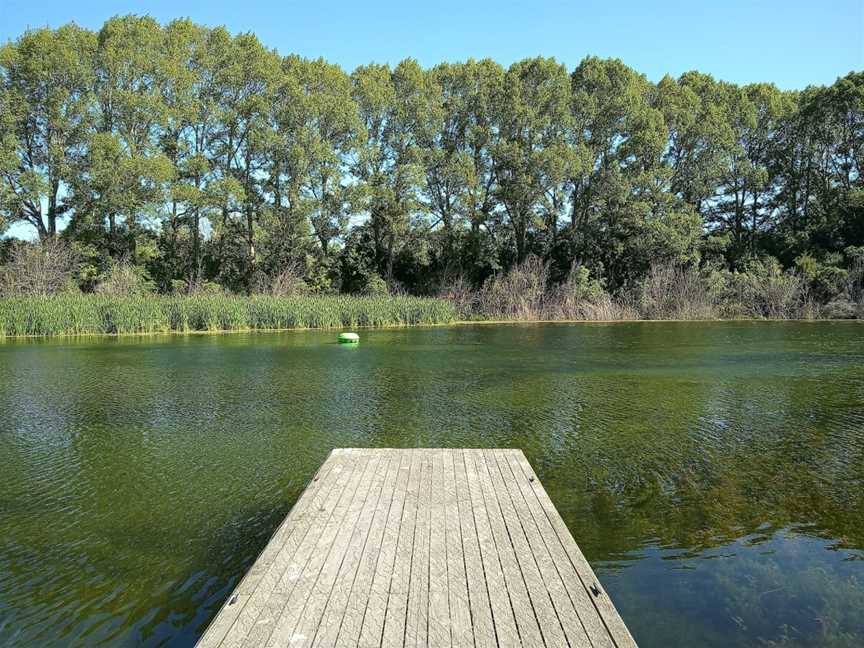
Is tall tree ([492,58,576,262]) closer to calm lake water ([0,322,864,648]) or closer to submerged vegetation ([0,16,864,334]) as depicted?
submerged vegetation ([0,16,864,334])

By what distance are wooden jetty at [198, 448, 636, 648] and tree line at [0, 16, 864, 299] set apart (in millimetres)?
32225

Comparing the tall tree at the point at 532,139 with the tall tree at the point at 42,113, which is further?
the tall tree at the point at 532,139

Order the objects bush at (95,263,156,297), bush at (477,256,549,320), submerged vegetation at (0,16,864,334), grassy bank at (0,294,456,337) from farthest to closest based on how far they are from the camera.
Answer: bush at (477,256,549,320), submerged vegetation at (0,16,864,334), bush at (95,263,156,297), grassy bank at (0,294,456,337)

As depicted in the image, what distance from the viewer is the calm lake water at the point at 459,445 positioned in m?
4.30

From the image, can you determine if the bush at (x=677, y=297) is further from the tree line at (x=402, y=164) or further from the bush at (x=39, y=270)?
the bush at (x=39, y=270)

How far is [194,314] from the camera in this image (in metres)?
27.0

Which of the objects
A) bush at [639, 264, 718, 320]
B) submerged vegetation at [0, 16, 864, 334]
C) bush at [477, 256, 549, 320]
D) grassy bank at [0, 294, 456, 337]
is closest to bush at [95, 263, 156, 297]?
submerged vegetation at [0, 16, 864, 334]

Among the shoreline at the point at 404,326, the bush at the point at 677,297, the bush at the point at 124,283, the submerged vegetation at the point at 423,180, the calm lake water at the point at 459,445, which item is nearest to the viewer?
the calm lake water at the point at 459,445

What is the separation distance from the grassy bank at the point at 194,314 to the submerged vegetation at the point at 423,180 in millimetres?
858

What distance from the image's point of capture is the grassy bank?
79.6ft

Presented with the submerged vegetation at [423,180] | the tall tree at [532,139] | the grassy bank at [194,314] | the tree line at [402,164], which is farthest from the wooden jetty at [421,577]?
the tall tree at [532,139]

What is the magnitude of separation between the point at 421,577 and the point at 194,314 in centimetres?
2545

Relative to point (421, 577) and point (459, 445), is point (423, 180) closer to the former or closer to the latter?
point (459, 445)

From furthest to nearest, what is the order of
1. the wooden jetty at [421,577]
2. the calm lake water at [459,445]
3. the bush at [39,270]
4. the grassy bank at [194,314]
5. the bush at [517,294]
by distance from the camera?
the bush at [517,294] < the bush at [39,270] < the grassy bank at [194,314] < the calm lake water at [459,445] < the wooden jetty at [421,577]
